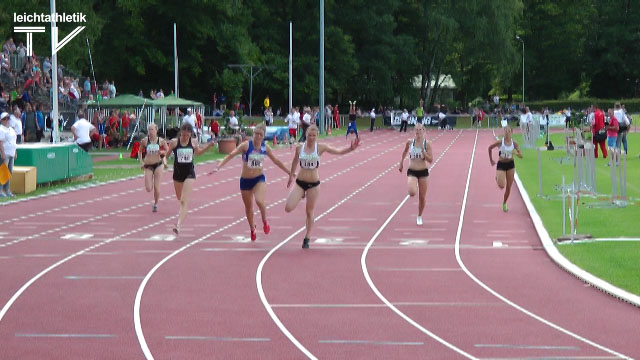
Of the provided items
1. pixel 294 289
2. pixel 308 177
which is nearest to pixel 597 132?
pixel 308 177

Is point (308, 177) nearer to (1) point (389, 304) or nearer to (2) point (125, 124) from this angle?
(1) point (389, 304)

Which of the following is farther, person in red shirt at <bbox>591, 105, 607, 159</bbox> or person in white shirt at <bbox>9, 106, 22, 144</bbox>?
person in red shirt at <bbox>591, 105, 607, 159</bbox>

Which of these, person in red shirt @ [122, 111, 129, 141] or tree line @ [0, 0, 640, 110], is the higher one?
tree line @ [0, 0, 640, 110]

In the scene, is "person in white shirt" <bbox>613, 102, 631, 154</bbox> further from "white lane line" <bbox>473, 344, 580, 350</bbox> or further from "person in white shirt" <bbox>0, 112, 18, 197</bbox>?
"white lane line" <bbox>473, 344, 580, 350</bbox>

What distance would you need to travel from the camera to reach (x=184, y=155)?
18062mm

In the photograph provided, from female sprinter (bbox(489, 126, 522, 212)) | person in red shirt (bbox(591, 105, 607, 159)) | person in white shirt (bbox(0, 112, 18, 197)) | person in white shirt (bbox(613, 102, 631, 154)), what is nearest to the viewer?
female sprinter (bbox(489, 126, 522, 212))

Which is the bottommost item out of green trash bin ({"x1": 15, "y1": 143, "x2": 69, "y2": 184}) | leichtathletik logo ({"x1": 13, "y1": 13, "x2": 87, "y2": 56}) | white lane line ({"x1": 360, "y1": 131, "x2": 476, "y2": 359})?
white lane line ({"x1": 360, "y1": 131, "x2": 476, "y2": 359})

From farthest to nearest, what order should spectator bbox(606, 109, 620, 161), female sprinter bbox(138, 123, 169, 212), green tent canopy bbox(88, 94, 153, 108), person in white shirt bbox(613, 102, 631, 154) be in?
green tent canopy bbox(88, 94, 153, 108)
person in white shirt bbox(613, 102, 631, 154)
spectator bbox(606, 109, 620, 161)
female sprinter bbox(138, 123, 169, 212)

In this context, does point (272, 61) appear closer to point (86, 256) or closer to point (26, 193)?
point (26, 193)

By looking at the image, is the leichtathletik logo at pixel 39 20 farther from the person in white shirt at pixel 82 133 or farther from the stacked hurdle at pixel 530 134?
the stacked hurdle at pixel 530 134

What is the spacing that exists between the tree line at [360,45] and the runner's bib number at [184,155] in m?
38.8

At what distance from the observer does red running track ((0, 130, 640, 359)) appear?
30.7 ft

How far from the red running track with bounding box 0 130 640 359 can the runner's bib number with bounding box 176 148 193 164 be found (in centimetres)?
125

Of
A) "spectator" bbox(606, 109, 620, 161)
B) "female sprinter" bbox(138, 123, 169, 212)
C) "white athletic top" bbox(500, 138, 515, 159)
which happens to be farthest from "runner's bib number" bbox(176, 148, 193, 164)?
"spectator" bbox(606, 109, 620, 161)
